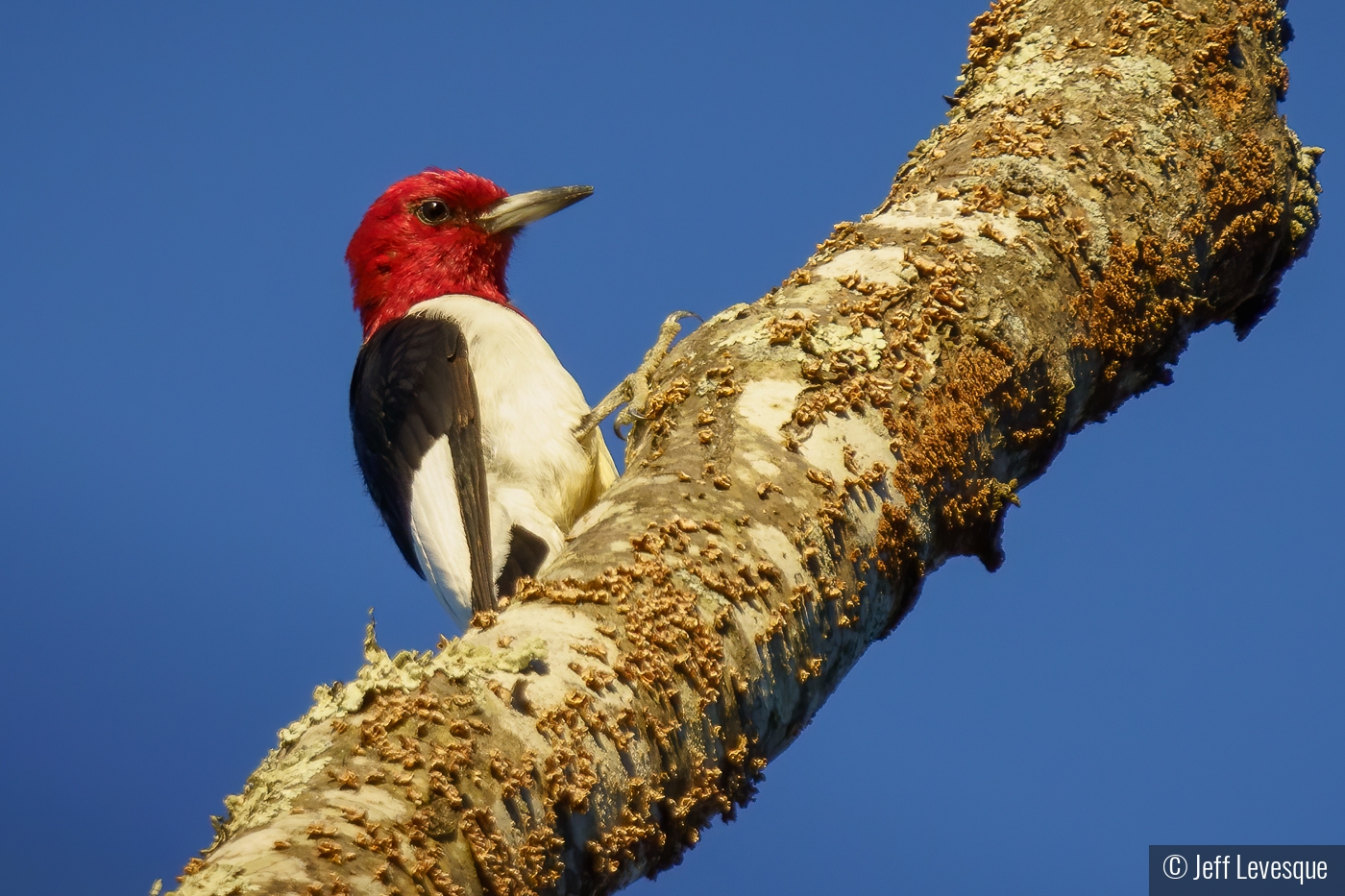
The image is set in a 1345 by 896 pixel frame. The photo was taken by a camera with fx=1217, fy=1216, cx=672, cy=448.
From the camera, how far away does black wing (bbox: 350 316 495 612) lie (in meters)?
3.41

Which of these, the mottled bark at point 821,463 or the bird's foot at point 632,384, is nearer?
the mottled bark at point 821,463

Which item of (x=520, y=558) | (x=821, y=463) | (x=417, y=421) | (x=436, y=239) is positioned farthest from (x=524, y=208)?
(x=821, y=463)

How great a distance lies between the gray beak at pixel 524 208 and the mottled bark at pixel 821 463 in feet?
6.97

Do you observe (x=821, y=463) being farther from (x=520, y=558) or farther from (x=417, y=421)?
(x=417, y=421)

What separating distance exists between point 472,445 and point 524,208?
1.46m

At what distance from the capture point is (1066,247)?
7.14ft

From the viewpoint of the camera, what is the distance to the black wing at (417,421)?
341cm

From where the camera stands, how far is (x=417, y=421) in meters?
3.64

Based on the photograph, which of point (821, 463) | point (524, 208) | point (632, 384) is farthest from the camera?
point (524, 208)

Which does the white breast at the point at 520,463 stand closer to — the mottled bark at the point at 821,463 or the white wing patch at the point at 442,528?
the white wing patch at the point at 442,528

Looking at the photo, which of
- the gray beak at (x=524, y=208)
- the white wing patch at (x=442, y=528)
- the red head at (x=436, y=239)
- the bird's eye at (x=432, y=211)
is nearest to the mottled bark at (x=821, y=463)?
the white wing patch at (x=442, y=528)

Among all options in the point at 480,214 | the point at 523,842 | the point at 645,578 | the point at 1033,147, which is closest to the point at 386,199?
the point at 480,214

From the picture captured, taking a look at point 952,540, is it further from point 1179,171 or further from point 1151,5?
point 1151,5

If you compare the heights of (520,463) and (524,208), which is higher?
(524,208)
